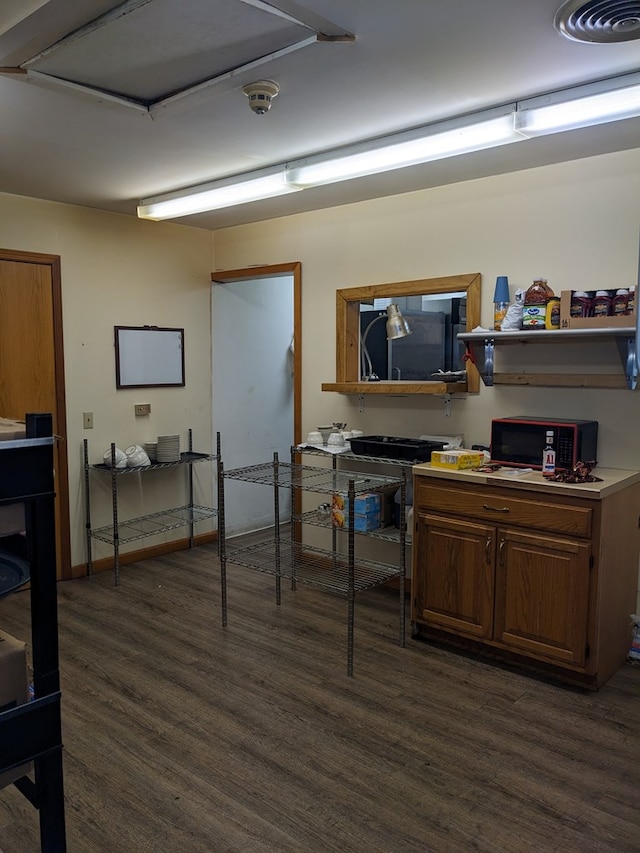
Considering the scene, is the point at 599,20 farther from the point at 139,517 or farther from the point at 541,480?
the point at 139,517

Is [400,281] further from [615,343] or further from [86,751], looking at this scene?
[86,751]

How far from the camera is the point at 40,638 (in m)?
1.42

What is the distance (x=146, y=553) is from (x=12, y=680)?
350 centimetres

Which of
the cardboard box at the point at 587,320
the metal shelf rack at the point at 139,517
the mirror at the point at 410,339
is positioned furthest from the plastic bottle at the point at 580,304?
the metal shelf rack at the point at 139,517

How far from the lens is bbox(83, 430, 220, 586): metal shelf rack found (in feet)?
14.1

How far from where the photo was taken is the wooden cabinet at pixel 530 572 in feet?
9.23

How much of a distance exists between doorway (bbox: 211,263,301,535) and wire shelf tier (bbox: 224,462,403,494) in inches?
16.6

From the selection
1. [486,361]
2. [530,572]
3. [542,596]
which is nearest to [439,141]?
[486,361]

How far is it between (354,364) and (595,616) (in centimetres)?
222

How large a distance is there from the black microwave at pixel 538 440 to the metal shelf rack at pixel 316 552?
1.77 feet

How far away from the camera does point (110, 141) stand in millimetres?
2986

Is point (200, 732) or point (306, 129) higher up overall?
point (306, 129)

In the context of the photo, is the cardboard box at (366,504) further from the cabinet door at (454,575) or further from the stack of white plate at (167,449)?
the stack of white plate at (167,449)

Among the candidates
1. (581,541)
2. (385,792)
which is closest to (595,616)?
(581,541)
